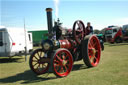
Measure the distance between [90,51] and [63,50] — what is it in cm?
174

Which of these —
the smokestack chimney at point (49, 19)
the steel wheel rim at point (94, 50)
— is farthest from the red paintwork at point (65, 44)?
the steel wheel rim at point (94, 50)

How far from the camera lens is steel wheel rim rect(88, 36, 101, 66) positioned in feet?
18.8

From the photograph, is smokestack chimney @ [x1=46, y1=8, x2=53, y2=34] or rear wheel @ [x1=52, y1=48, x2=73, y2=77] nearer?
rear wheel @ [x1=52, y1=48, x2=73, y2=77]

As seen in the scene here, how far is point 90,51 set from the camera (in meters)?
5.77

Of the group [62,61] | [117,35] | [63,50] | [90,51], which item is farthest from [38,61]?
[117,35]

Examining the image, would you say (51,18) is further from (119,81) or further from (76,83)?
(119,81)

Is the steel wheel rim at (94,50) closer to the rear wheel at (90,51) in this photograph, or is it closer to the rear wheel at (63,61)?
the rear wheel at (90,51)

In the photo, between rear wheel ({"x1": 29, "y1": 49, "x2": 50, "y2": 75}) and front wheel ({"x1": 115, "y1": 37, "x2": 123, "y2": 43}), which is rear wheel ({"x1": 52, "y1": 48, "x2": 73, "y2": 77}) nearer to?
rear wheel ({"x1": 29, "y1": 49, "x2": 50, "y2": 75})

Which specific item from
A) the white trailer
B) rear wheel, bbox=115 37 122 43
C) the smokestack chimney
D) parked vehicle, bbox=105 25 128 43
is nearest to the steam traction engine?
the smokestack chimney

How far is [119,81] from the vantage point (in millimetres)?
3672

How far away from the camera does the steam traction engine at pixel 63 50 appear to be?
4.47 m

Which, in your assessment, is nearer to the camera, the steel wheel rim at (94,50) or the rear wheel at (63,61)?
the rear wheel at (63,61)

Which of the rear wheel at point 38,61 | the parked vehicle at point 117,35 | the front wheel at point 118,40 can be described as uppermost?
the parked vehicle at point 117,35

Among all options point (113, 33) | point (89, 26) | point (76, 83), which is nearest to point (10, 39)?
point (89, 26)
